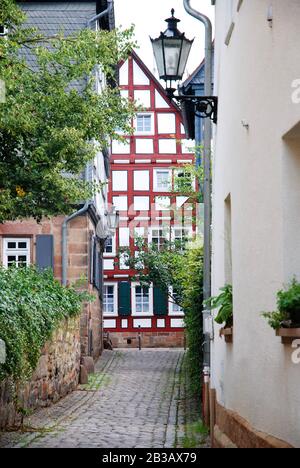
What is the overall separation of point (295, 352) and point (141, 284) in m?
35.5

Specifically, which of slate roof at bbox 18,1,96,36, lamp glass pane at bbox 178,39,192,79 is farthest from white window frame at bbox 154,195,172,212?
lamp glass pane at bbox 178,39,192,79

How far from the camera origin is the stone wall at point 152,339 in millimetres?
42906

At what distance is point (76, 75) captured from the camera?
15.9m

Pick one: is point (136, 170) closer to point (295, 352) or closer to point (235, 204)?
point (235, 204)

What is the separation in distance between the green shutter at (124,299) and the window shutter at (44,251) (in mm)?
20526

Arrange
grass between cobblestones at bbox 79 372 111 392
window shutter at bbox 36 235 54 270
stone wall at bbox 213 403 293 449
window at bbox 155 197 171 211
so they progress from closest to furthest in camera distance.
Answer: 1. stone wall at bbox 213 403 293 449
2. grass between cobblestones at bbox 79 372 111 392
3. window shutter at bbox 36 235 54 270
4. window at bbox 155 197 171 211

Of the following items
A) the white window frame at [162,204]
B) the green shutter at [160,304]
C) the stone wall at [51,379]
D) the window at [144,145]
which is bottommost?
the stone wall at [51,379]

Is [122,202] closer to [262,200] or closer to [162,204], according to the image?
[162,204]

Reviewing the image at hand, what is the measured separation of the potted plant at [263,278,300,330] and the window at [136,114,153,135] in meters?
40.5

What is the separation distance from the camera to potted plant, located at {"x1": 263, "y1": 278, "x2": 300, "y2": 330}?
221 inches

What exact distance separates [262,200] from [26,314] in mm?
6493

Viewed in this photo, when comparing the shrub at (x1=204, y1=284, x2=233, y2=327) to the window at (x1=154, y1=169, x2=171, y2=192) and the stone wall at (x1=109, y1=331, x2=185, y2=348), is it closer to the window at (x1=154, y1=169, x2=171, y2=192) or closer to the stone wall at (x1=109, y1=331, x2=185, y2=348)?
the stone wall at (x1=109, y1=331, x2=185, y2=348)

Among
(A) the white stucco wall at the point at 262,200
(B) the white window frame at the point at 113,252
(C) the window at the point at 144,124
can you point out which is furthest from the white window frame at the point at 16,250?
(C) the window at the point at 144,124

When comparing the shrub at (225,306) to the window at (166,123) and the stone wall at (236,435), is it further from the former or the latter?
the window at (166,123)
